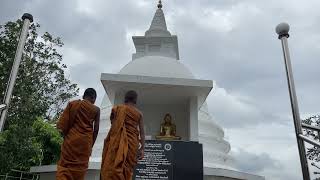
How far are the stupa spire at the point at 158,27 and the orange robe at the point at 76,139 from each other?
11293 millimetres

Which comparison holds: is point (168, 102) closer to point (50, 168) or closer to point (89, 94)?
point (50, 168)

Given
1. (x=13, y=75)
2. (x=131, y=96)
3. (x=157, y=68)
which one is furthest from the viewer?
(x=157, y=68)

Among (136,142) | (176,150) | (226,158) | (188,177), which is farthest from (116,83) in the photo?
(226,158)

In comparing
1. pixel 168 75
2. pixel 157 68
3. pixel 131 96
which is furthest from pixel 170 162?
pixel 157 68

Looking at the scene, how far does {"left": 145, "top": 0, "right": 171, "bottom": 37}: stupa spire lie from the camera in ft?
52.5

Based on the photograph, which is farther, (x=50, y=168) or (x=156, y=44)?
(x=156, y=44)

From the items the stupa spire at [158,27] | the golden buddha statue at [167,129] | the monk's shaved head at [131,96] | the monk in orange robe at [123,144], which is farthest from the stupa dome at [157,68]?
the monk in orange robe at [123,144]

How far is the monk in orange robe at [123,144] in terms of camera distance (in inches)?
181

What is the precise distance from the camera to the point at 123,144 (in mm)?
4742

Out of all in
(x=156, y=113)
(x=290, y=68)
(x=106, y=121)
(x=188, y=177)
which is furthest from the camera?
(x=106, y=121)

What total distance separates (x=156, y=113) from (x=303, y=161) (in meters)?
8.19

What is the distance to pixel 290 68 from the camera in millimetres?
3215

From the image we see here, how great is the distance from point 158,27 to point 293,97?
45.2 ft

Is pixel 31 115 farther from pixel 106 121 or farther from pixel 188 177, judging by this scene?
pixel 188 177
